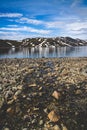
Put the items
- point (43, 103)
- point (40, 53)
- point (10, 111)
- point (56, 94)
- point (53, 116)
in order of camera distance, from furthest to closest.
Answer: point (40, 53), point (56, 94), point (43, 103), point (10, 111), point (53, 116)

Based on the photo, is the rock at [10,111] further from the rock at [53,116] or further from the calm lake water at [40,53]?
the calm lake water at [40,53]

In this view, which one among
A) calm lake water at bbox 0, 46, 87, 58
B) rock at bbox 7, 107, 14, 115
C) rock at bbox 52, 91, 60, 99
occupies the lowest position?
calm lake water at bbox 0, 46, 87, 58

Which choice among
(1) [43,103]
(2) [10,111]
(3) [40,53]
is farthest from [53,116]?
(3) [40,53]

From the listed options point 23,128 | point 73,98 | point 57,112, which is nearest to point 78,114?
point 57,112

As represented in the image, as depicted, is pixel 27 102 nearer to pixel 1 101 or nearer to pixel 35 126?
pixel 1 101

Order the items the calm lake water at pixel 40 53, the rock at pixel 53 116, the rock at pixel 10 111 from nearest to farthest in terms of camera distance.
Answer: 1. the rock at pixel 53 116
2. the rock at pixel 10 111
3. the calm lake water at pixel 40 53

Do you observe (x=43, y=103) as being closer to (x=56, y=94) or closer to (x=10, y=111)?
(x=56, y=94)

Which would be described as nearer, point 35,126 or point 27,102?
point 35,126

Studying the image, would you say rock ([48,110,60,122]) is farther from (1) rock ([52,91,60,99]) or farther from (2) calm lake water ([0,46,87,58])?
(2) calm lake water ([0,46,87,58])

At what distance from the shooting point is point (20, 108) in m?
10.0

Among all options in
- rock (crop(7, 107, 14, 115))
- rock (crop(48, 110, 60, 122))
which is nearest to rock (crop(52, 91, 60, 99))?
rock (crop(48, 110, 60, 122))

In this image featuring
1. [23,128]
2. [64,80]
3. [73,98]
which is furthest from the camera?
[64,80]

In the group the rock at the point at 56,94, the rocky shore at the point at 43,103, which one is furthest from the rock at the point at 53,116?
the rock at the point at 56,94

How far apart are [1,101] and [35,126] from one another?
3.04 metres
